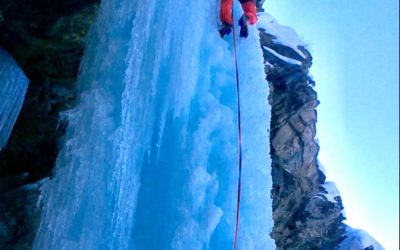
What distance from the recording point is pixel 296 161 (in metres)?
9.91

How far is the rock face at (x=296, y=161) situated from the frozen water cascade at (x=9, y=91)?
528cm

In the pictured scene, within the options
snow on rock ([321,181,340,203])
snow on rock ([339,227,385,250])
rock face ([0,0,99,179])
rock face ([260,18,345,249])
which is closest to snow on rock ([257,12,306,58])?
rock face ([260,18,345,249])

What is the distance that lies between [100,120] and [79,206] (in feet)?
2.64

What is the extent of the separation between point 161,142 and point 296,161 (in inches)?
266

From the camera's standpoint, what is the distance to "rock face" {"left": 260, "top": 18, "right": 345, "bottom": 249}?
9.12m

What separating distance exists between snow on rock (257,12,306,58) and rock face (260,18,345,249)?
4.3 inches

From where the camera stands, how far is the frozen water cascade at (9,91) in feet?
14.8

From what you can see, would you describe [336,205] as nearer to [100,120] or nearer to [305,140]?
[305,140]

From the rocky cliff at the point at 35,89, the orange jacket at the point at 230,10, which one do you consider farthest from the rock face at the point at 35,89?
the orange jacket at the point at 230,10

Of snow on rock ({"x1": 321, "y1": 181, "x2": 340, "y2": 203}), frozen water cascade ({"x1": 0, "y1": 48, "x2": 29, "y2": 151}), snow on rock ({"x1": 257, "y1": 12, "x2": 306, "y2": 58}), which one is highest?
snow on rock ({"x1": 257, "y1": 12, "x2": 306, "y2": 58})

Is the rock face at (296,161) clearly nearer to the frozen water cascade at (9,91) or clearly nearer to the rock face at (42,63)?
the rock face at (42,63)

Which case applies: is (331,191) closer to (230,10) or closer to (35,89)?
(230,10)

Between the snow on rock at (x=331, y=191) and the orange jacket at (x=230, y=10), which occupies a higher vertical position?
the orange jacket at (x=230, y=10)

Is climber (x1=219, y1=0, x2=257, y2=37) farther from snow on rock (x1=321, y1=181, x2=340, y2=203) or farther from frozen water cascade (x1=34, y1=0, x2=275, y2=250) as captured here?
snow on rock (x1=321, y1=181, x2=340, y2=203)
